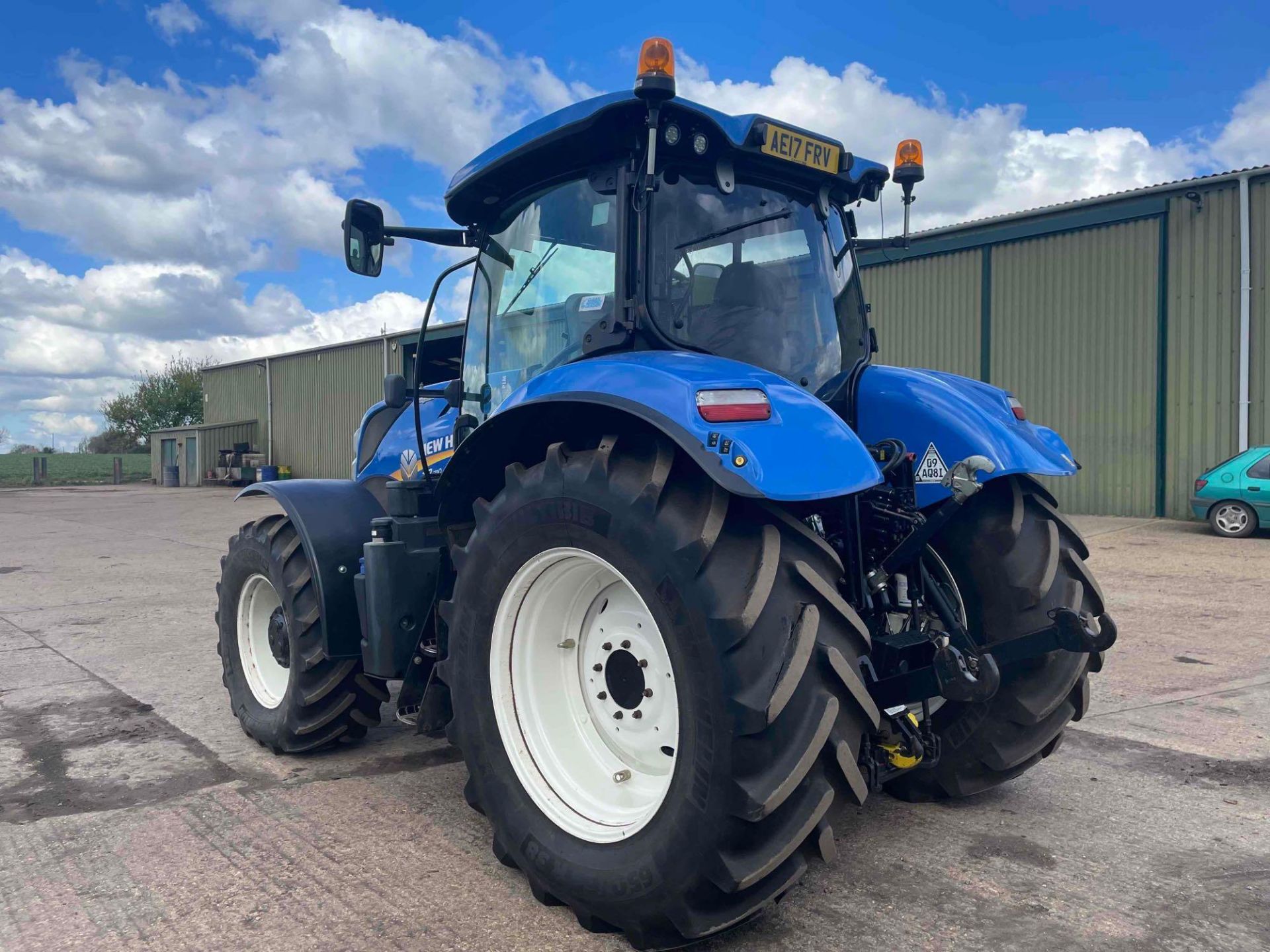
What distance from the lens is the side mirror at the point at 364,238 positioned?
12.4ft

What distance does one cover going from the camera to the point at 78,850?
Result: 10.2ft

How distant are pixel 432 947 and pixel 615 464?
1.33m

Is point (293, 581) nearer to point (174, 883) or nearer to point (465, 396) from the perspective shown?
point (465, 396)

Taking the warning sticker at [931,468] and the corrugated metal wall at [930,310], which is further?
the corrugated metal wall at [930,310]

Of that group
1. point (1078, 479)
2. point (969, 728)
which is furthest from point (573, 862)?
point (1078, 479)

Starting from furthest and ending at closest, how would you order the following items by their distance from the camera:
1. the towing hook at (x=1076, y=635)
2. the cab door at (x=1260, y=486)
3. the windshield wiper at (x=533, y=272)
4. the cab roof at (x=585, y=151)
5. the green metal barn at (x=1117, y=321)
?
the green metal barn at (x=1117, y=321) → the cab door at (x=1260, y=486) → the windshield wiper at (x=533, y=272) → the cab roof at (x=585, y=151) → the towing hook at (x=1076, y=635)

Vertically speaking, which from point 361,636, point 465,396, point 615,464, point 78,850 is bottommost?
point 78,850

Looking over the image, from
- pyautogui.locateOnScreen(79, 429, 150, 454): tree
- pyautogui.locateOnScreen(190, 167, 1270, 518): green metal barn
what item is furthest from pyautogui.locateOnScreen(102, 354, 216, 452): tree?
pyautogui.locateOnScreen(190, 167, 1270, 518): green metal barn

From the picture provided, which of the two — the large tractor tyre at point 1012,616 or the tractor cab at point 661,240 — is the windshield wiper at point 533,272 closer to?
the tractor cab at point 661,240

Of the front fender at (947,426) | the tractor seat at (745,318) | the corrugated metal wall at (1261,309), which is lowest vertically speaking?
the front fender at (947,426)

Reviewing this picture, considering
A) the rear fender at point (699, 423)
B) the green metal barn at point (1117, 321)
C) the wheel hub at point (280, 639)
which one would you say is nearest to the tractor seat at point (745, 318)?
the rear fender at point (699, 423)

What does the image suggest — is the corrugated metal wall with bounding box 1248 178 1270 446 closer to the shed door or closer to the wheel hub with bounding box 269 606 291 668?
the wheel hub with bounding box 269 606 291 668

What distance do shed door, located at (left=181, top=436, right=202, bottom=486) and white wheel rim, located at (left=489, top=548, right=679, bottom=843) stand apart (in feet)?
118

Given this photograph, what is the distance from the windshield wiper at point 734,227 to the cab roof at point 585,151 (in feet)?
0.54
